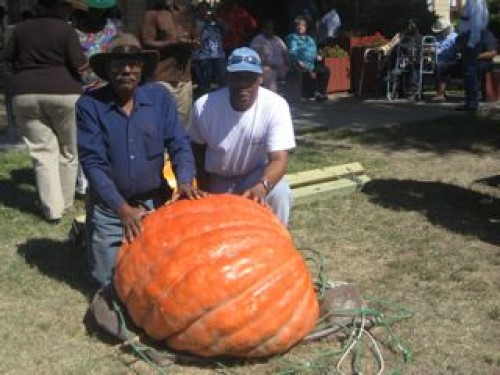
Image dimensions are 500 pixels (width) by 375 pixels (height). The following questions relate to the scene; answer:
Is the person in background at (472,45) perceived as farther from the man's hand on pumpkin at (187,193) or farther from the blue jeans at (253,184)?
the man's hand on pumpkin at (187,193)

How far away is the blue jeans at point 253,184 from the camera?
15.6 ft

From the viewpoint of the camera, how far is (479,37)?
39.8 ft

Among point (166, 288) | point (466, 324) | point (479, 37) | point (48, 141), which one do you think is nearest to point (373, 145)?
point (479, 37)

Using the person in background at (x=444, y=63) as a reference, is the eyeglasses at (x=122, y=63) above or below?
above

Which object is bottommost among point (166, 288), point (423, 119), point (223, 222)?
point (423, 119)

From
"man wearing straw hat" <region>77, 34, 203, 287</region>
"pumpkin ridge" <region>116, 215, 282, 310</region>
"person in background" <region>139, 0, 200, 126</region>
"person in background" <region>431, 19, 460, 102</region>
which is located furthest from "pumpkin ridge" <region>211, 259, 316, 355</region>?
"person in background" <region>431, 19, 460, 102</region>

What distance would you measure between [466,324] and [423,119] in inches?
293

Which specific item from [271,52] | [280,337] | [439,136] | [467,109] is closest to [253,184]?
[280,337]

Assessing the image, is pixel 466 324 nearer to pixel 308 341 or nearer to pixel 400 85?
pixel 308 341

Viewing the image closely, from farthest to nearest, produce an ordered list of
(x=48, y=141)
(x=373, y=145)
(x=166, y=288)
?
1. (x=373, y=145)
2. (x=48, y=141)
3. (x=166, y=288)

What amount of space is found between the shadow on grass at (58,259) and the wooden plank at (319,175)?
6.98ft

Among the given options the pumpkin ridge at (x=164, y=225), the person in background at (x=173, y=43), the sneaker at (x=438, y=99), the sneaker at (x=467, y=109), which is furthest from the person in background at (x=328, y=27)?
the pumpkin ridge at (x=164, y=225)

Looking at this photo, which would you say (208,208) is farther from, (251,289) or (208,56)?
(208,56)

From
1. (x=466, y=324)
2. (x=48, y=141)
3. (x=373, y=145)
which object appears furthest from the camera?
(x=373, y=145)
